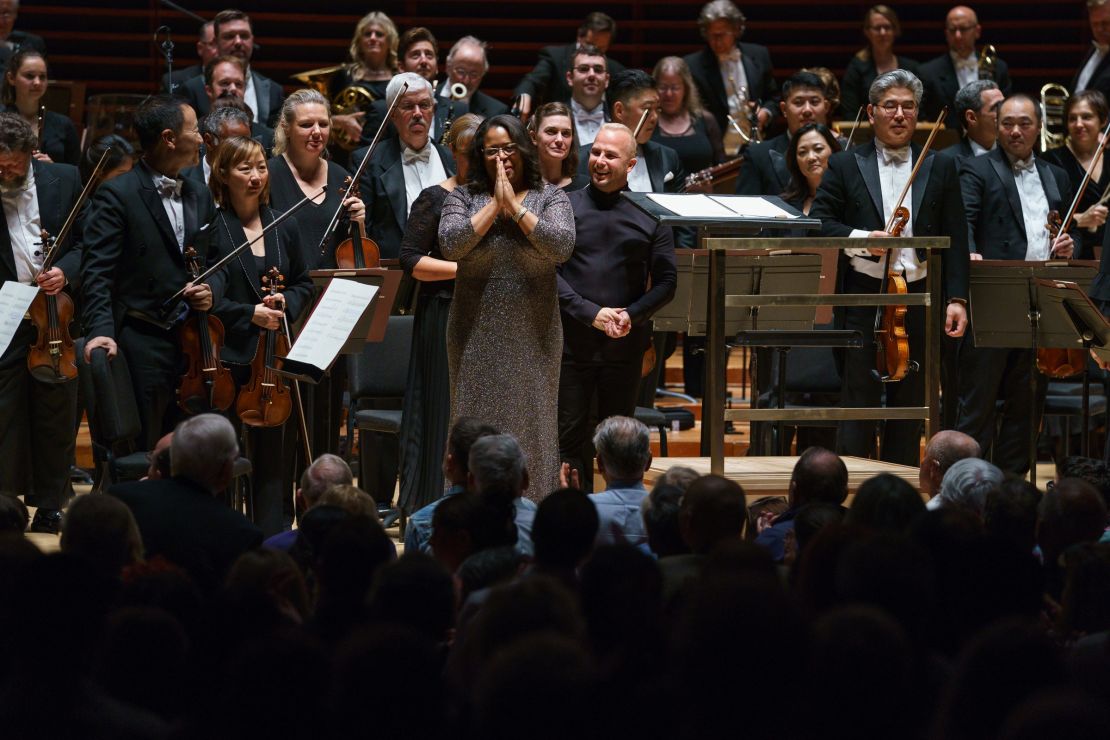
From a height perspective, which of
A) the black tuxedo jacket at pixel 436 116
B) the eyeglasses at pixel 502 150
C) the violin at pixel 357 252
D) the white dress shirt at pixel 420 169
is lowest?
the violin at pixel 357 252

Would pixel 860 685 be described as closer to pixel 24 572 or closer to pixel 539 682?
pixel 539 682

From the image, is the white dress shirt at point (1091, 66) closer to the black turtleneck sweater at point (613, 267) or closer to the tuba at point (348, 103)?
the tuba at point (348, 103)

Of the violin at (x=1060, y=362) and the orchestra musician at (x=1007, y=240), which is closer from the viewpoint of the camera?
the violin at (x=1060, y=362)

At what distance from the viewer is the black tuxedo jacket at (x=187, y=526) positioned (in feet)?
10.3

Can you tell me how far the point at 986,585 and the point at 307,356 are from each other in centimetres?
231

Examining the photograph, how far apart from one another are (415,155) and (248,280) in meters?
1.02

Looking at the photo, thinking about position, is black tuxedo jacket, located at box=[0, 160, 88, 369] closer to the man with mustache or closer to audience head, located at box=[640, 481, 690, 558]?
the man with mustache

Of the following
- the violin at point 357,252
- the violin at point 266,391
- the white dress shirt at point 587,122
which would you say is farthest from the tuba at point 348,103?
the violin at point 266,391

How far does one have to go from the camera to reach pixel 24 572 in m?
2.31

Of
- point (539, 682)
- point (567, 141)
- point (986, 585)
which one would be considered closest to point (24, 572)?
point (539, 682)

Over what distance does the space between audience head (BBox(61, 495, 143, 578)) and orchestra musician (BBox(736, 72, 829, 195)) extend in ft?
14.0

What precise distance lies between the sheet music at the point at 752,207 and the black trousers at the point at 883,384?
575 mm

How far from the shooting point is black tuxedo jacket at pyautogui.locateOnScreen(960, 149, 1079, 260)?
597 cm

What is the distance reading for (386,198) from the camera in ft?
18.2
